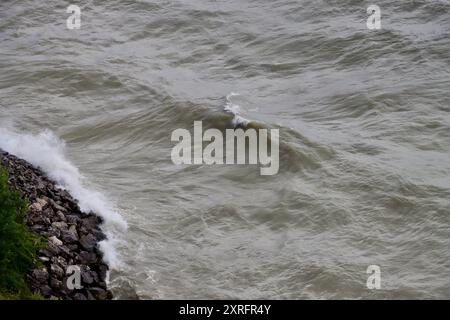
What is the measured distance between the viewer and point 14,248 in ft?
34.7

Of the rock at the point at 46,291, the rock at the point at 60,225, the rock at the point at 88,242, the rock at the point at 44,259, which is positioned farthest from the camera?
the rock at the point at 60,225

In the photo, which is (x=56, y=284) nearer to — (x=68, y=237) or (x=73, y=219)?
(x=68, y=237)

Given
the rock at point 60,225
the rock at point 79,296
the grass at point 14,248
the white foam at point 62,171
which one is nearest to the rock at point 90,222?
the white foam at point 62,171

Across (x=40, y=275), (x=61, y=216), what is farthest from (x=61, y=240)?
(x=40, y=275)

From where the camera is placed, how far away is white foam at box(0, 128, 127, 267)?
42.9ft

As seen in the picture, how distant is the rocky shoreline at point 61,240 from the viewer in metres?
10.7

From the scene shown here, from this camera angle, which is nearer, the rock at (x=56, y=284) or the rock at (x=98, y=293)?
the rock at (x=56, y=284)

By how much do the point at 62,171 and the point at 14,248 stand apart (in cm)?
463

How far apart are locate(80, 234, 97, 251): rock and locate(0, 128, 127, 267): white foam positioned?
153mm

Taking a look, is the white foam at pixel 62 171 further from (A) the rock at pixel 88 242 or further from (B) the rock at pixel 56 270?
(B) the rock at pixel 56 270

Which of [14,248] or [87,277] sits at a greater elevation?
[14,248]

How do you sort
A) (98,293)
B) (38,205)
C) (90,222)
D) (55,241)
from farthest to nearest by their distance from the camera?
1. (90,222)
2. (38,205)
3. (55,241)
4. (98,293)

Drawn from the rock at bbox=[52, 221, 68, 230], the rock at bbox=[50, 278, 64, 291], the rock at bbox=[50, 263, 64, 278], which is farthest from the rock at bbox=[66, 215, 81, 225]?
the rock at bbox=[50, 278, 64, 291]

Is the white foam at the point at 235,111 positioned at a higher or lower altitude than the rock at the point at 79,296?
higher
